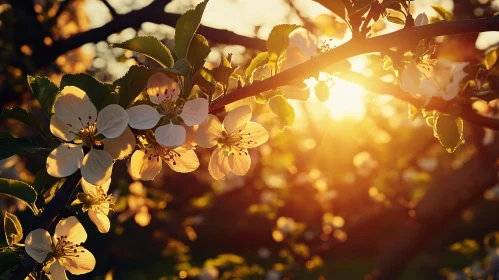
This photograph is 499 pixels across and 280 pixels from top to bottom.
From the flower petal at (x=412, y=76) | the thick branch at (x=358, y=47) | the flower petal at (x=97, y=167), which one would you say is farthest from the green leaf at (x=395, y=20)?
the flower petal at (x=97, y=167)

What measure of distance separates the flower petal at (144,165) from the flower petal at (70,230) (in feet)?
0.52

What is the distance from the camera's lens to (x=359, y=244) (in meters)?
13.5

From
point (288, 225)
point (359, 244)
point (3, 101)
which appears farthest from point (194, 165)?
point (359, 244)

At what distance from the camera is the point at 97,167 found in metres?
0.89

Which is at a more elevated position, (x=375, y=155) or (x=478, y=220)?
(x=375, y=155)

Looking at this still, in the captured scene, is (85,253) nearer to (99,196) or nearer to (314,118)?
(99,196)

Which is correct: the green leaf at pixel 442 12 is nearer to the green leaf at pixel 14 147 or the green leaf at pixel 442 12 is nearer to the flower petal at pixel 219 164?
the flower petal at pixel 219 164

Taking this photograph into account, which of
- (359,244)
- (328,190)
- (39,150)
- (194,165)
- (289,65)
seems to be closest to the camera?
(39,150)

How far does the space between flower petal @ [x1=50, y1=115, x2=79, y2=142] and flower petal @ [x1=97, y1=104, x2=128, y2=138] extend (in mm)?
61

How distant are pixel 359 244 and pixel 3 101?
1182 cm

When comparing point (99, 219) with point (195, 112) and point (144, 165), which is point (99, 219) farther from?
point (195, 112)

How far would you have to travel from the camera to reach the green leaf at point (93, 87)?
943mm

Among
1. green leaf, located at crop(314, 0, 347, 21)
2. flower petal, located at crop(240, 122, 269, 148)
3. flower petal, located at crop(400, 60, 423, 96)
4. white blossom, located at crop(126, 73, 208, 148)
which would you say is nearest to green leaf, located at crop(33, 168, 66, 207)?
white blossom, located at crop(126, 73, 208, 148)

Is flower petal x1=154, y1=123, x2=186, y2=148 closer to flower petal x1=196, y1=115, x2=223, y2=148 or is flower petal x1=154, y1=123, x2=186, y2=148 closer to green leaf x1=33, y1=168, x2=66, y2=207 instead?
flower petal x1=196, y1=115, x2=223, y2=148
